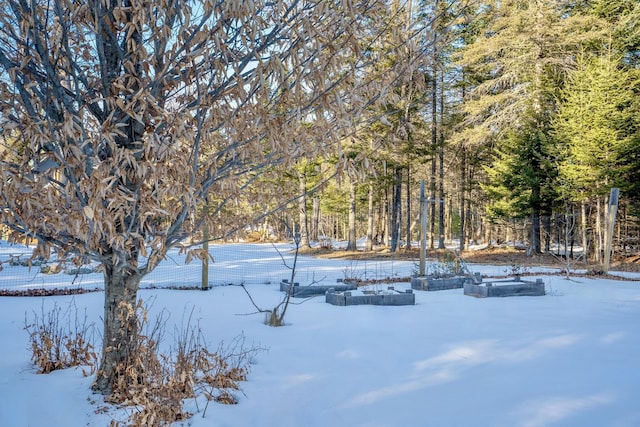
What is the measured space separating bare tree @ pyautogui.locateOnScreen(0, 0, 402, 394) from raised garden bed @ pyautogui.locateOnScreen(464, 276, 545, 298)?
5540 mm

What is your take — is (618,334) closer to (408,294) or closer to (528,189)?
(408,294)

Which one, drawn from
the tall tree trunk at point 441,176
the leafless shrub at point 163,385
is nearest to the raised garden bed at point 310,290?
the leafless shrub at point 163,385

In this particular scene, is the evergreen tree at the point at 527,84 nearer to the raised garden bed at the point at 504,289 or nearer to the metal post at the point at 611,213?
the metal post at the point at 611,213

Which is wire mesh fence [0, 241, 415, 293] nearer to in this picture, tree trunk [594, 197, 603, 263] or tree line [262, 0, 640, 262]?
tree line [262, 0, 640, 262]

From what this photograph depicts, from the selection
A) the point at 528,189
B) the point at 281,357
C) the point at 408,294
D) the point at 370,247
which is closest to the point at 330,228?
the point at 370,247

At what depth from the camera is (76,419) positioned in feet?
8.20

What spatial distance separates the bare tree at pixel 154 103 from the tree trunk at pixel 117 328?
11 centimetres

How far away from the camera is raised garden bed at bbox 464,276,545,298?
23.2ft

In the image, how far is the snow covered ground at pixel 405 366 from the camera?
8.74ft

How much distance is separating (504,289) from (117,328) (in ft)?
20.9

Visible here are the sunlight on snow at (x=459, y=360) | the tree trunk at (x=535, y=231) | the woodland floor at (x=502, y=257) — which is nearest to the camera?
the sunlight on snow at (x=459, y=360)

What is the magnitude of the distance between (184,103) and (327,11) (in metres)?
0.98

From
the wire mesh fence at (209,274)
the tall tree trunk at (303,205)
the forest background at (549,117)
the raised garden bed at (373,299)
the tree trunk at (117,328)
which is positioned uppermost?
the forest background at (549,117)

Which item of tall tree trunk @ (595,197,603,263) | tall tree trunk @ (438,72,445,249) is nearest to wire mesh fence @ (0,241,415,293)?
tall tree trunk @ (438,72,445,249)
